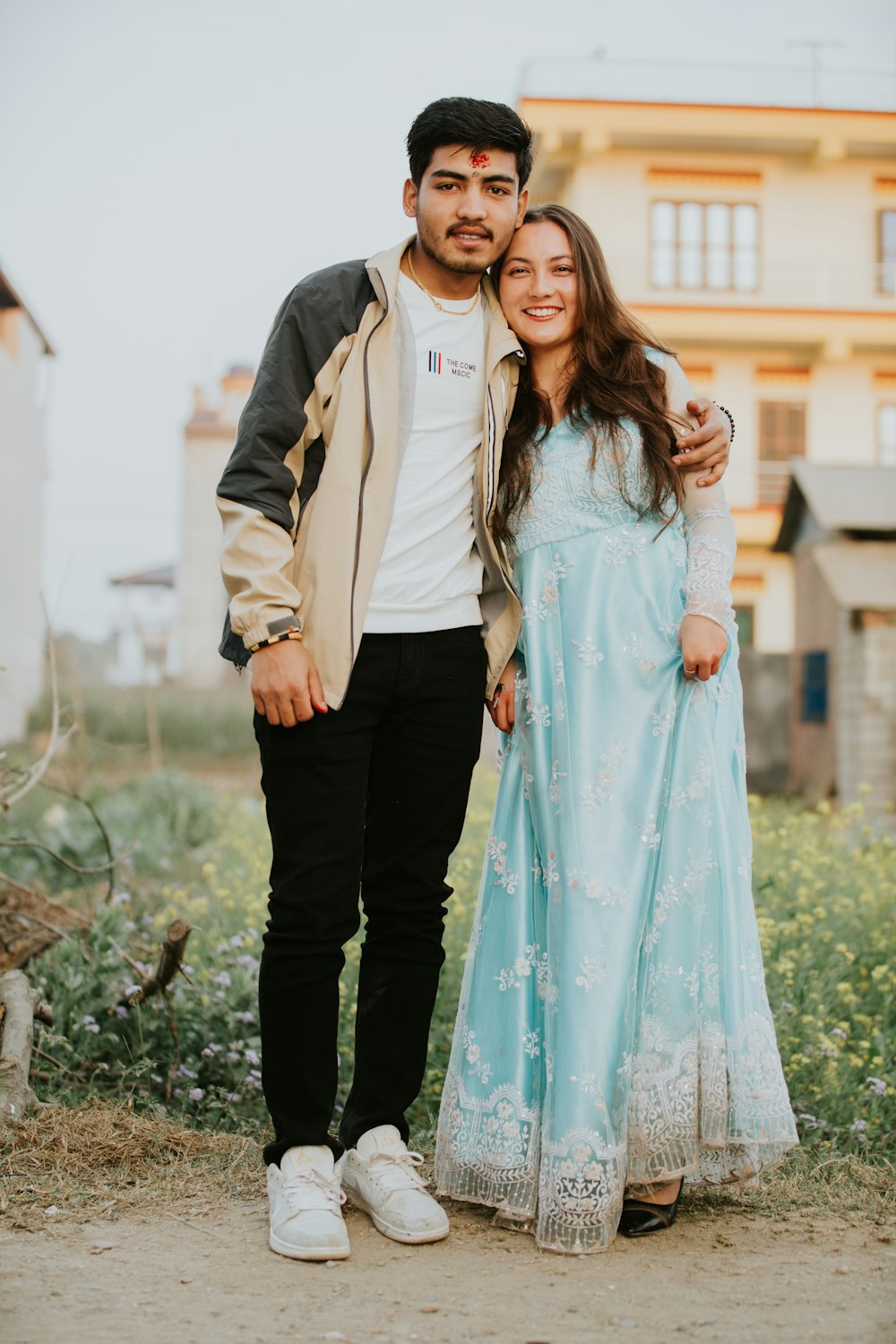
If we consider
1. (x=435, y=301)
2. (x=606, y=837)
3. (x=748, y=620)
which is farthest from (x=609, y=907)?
(x=748, y=620)

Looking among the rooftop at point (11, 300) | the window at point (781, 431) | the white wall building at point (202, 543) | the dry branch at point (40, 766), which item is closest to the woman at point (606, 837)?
the dry branch at point (40, 766)

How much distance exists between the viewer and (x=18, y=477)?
9305 millimetres

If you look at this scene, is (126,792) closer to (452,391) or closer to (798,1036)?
(798,1036)

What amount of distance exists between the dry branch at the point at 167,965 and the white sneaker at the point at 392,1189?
784 mm

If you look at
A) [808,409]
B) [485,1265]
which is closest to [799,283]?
[808,409]

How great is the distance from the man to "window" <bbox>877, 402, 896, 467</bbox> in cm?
1884

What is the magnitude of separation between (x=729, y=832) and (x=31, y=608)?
825 cm

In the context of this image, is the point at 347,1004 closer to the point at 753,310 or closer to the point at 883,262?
the point at 753,310

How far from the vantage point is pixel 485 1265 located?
2363 millimetres

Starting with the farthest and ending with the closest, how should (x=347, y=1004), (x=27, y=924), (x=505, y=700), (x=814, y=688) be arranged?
(x=814, y=688), (x=27, y=924), (x=347, y=1004), (x=505, y=700)

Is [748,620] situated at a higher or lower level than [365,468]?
higher

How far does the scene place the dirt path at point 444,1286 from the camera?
2.06 m

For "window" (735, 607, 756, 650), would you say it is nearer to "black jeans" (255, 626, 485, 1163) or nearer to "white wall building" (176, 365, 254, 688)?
"white wall building" (176, 365, 254, 688)

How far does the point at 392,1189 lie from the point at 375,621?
1.13m
